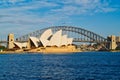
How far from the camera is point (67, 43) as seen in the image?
181 metres

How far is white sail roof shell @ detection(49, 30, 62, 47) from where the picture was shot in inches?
6516

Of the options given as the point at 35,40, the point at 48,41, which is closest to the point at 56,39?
the point at 48,41

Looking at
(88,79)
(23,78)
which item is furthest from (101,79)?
(23,78)

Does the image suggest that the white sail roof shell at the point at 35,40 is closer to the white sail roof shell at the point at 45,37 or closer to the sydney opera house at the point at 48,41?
the sydney opera house at the point at 48,41

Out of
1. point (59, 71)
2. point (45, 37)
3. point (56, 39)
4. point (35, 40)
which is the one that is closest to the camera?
point (59, 71)

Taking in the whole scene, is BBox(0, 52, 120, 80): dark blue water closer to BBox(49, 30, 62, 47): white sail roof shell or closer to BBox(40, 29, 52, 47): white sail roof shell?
BBox(49, 30, 62, 47): white sail roof shell

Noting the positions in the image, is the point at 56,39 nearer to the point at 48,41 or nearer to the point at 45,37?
the point at 48,41

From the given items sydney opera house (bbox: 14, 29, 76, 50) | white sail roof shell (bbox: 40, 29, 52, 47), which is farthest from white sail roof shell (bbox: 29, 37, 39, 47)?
white sail roof shell (bbox: 40, 29, 52, 47)

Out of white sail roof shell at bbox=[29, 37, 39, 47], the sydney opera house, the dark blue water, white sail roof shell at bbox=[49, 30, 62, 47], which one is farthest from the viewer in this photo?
white sail roof shell at bbox=[29, 37, 39, 47]

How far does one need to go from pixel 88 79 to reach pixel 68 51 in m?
150

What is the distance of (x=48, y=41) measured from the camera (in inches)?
6727

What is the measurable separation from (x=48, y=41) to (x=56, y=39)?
373cm

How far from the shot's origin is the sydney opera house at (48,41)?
6642 inches

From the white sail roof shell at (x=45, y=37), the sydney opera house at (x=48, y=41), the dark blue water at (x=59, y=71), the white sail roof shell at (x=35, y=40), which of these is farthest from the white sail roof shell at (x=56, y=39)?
the dark blue water at (x=59, y=71)
